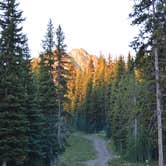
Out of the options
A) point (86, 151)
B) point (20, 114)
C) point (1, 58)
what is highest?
point (1, 58)

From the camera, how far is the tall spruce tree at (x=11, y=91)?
86.7 ft

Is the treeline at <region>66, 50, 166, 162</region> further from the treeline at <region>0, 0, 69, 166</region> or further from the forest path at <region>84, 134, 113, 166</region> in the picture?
the treeline at <region>0, 0, 69, 166</region>

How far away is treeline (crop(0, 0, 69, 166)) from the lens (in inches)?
1051

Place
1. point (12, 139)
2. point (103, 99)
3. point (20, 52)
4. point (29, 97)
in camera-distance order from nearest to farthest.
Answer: point (12, 139)
point (20, 52)
point (29, 97)
point (103, 99)

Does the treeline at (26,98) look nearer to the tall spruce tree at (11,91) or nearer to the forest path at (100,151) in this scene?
the tall spruce tree at (11,91)

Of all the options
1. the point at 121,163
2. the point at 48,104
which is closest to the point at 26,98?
the point at 48,104

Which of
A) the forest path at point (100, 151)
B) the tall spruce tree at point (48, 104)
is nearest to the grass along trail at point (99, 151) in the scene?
the forest path at point (100, 151)

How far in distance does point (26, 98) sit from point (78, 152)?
148 ft

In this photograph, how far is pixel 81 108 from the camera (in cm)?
10188

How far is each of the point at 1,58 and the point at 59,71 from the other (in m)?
16.5

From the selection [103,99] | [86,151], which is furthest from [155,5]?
[103,99]

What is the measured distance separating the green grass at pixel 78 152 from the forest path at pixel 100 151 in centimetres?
111

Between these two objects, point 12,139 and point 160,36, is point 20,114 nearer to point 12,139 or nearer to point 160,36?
point 12,139

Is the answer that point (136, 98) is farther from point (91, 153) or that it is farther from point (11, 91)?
point (11, 91)
